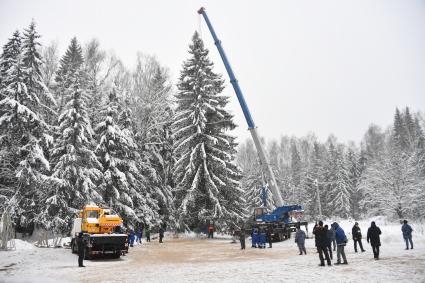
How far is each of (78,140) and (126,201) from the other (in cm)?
730

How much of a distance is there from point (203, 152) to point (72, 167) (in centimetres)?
1189

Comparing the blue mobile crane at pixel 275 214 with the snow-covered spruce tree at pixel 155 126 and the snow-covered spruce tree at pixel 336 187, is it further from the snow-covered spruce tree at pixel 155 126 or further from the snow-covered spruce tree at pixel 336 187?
Result: the snow-covered spruce tree at pixel 336 187

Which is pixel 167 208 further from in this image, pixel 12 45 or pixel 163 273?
pixel 163 273

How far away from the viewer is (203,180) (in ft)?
115

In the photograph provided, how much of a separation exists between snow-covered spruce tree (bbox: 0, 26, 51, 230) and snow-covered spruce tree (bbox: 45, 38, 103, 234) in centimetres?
139

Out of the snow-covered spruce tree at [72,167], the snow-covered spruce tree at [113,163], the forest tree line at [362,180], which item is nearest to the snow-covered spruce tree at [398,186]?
the forest tree line at [362,180]

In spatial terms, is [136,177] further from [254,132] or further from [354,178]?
[354,178]

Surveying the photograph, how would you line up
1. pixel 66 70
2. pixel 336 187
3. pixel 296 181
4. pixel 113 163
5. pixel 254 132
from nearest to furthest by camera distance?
pixel 254 132, pixel 113 163, pixel 66 70, pixel 336 187, pixel 296 181

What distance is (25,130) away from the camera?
28.0m

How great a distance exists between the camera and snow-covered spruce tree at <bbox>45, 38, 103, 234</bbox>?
2808cm

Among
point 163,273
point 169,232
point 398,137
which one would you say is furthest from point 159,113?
point 398,137

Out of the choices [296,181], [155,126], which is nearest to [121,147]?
[155,126]

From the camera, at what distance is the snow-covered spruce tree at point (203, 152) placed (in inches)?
1334

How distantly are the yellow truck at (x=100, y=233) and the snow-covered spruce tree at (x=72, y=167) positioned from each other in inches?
250
